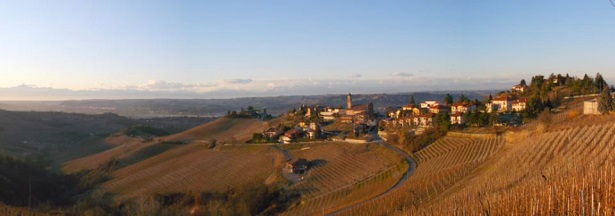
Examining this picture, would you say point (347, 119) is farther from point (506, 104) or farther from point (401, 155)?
point (401, 155)

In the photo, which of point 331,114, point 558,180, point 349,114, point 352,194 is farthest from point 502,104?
point 558,180

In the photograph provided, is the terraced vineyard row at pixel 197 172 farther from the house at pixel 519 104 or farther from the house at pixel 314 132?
the house at pixel 519 104

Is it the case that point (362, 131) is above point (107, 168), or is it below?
above

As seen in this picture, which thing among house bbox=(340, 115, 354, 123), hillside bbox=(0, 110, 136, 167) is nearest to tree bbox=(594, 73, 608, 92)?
house bbox=(340, 115, 354, 123)

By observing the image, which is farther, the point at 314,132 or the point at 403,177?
the point at 314,132

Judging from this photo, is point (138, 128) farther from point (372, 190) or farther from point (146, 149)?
point (372, 190)

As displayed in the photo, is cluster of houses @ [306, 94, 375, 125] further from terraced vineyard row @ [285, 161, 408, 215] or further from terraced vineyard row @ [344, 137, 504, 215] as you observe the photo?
terraced vineyard row @ [285, 161, 408, 215]

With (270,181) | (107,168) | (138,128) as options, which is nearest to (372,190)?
(270,181)
